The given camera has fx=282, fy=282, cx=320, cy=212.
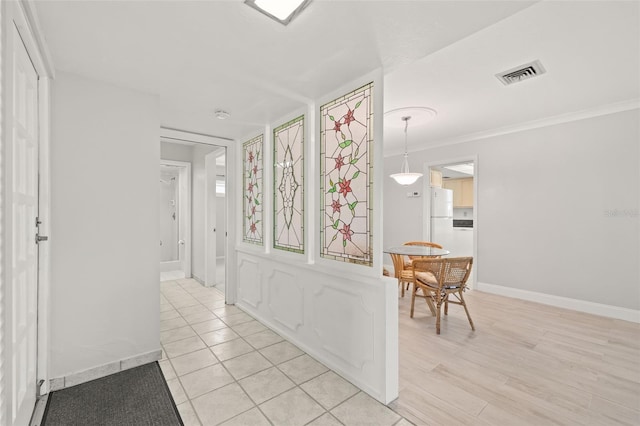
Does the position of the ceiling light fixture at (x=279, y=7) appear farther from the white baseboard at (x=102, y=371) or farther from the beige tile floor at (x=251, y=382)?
the white baseboard at (x=102, y=371)

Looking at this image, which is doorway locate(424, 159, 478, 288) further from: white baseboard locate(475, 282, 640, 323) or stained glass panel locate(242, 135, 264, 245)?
stained glass panel locate(242, 135, 264, 245)

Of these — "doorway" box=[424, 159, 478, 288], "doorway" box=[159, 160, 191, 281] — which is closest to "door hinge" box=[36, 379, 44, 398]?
"doorway" box=[159, 160, 191, 281]

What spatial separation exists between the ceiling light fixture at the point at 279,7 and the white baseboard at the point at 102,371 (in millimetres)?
2763

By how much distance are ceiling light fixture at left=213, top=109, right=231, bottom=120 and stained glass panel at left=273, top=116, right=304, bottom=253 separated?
0.54m

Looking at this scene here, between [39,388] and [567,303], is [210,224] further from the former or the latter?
[567,303]

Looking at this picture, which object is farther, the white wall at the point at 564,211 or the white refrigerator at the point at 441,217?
the white refrigerator at the point at 441,217

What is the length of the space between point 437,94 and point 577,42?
1166 millimetres

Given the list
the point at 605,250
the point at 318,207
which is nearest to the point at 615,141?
the point at 605,250

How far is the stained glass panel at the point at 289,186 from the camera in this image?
2.82 metres

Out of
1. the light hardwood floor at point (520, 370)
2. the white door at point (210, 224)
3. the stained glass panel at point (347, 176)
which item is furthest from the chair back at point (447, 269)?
the white door at point (210, 224)

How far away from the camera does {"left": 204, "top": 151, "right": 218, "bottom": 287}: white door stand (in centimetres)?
492

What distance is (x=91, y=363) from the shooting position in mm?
2230

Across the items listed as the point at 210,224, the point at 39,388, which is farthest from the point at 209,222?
the point at 39,388

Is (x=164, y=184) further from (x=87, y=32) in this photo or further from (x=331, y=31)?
(x=331, y=31)
